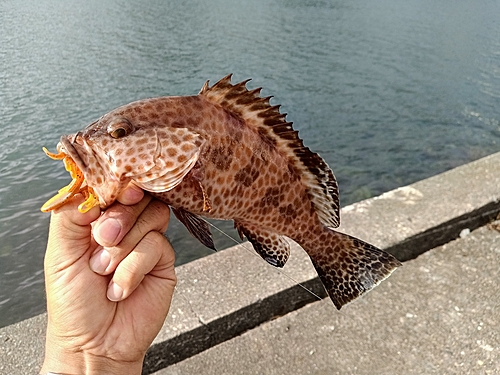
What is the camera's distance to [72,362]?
2.22m

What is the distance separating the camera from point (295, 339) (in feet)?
13.2

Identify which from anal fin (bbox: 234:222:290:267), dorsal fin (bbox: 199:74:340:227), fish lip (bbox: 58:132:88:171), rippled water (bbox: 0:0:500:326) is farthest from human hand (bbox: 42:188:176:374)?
rippled water (bbox: 0:0:500:326)

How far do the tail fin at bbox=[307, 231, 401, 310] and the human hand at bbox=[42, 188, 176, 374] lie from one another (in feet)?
2.63

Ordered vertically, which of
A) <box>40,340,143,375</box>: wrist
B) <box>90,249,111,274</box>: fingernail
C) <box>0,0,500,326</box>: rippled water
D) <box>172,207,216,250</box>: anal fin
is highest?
<box>172,207,216,250</box>: anal fin

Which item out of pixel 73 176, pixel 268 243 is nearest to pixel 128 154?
pixel 73 176

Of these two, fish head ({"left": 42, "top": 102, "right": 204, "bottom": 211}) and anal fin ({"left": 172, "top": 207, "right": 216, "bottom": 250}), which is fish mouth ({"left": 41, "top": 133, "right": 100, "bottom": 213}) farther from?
anal fin ({"left": 172, "top": 207, "right": 216, "bottom": 250})

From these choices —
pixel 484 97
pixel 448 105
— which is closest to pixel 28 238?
pixel 448 105

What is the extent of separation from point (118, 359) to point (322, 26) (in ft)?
58.0

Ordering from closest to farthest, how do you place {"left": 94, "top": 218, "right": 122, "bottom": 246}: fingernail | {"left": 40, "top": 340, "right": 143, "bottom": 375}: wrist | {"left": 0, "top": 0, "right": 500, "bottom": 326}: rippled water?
{"left": 94, "top": 218, "right": 122, "bottom": 246}: fingernail, {"left": 40, "top": 340, "right": 143, "bottom": 375}: wrist, {"left": 0, "top": 0, "right": 500, "bottom": 326}: rippled water

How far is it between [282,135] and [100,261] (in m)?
0.99

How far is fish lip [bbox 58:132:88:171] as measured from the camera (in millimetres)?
1646

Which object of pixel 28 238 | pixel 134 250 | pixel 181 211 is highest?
pixel 181 211

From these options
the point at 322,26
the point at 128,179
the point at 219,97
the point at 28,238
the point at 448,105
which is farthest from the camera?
the point at 322,26

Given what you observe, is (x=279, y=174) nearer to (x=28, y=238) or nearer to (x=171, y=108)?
(x=171, y=108)
